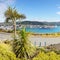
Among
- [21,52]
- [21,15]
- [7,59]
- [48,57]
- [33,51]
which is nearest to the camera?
[48,57]

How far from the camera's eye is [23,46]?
1800cm

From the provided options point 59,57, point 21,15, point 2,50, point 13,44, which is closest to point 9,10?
point 21,15

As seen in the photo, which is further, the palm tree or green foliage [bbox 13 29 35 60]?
the palm tree

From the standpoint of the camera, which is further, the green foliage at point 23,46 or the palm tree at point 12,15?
the palm tree at point 12,15

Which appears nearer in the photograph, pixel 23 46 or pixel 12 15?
pixel 23 46

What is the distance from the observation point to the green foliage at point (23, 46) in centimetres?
1782

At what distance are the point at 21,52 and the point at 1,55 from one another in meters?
3.67

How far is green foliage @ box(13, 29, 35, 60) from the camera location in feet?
58.5

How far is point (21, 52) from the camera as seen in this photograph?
17859 millimetres

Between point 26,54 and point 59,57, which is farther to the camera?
point 26,54

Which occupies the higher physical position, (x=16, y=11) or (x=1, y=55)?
(x=16, y=11)

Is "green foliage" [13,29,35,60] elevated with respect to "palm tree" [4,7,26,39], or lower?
lower

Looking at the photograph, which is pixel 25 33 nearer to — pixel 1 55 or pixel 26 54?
pixel 26 54

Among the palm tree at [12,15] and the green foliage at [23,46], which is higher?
the palm tree at [12,15]
